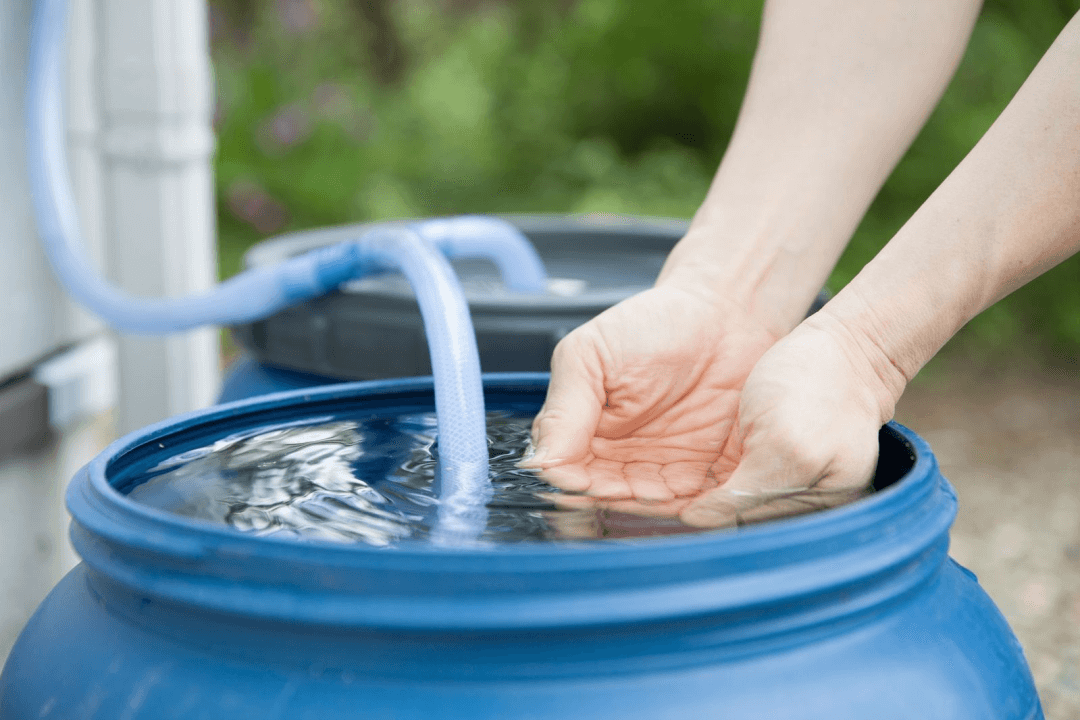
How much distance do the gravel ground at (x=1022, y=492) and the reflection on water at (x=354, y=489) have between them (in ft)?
4.25

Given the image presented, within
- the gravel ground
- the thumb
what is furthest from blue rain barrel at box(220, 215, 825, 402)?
the gravel ground

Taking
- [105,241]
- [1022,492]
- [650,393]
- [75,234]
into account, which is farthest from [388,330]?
[1022,492]

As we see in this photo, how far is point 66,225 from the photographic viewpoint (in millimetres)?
1705

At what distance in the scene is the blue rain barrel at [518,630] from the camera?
58 cm

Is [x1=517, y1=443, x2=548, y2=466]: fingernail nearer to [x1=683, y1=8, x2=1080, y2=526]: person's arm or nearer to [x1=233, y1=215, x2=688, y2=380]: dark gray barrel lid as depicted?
[x1=683, y1=8, x2=1080, y2=526]: person's arm

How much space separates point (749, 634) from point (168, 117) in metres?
1.61

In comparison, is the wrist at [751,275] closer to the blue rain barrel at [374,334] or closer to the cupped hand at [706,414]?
the cupped hand at [706,414]

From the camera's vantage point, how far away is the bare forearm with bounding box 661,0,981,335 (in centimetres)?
118

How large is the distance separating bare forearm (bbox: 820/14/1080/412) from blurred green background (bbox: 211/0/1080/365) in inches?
112

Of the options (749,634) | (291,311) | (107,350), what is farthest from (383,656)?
(107,350)

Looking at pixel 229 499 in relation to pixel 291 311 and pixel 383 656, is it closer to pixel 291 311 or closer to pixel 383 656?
pixel 383 656

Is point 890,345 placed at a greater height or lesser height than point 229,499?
greater

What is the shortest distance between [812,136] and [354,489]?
66 centimetres

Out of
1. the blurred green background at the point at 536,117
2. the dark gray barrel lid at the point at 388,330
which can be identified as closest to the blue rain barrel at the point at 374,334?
the dark gray barrel lid at the point at 388,330
